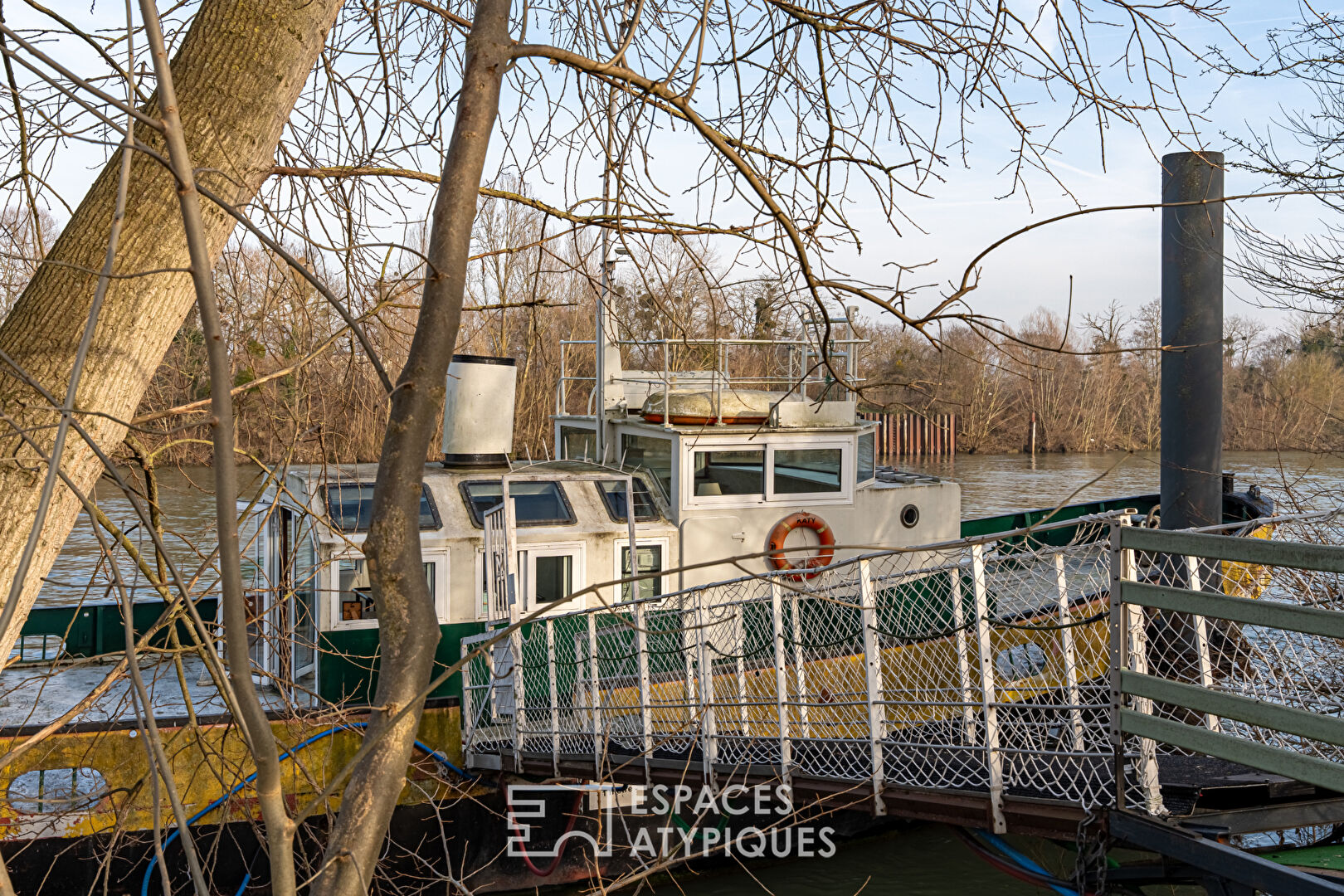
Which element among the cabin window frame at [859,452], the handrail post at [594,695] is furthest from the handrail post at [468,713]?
the cabin window frame at [859,452]

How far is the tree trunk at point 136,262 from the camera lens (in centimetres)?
224

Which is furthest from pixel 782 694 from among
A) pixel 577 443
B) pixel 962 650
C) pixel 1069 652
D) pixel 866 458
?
pixel 577 443

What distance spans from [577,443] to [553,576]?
9.92 ft

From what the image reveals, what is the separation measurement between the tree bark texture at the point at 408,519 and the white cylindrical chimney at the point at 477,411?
7016 millimetres

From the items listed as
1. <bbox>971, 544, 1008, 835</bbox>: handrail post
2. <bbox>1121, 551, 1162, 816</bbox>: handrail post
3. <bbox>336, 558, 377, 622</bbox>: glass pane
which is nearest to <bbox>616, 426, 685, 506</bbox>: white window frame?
<bbox>336, 558, 377, 622</bbox>: glass pane

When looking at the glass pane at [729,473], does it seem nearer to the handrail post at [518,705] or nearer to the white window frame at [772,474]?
the white window frame at [772,474]

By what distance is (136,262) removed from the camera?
90.7 inches

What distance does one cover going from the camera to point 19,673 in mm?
8883

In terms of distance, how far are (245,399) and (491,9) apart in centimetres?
216

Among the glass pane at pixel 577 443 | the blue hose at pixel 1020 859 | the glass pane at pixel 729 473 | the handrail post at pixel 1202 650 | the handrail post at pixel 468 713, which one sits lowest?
the handrail post at pixel 468 713

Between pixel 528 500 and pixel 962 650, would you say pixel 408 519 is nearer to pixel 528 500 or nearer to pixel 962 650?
pixel 962 650

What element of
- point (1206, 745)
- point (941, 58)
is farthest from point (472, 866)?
point (941, 58)

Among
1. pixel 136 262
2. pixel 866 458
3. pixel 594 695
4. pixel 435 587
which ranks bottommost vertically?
pixel 594 695

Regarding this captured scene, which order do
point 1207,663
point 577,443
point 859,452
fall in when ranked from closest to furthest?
point 1207,663, point 859,452, point 577,443
